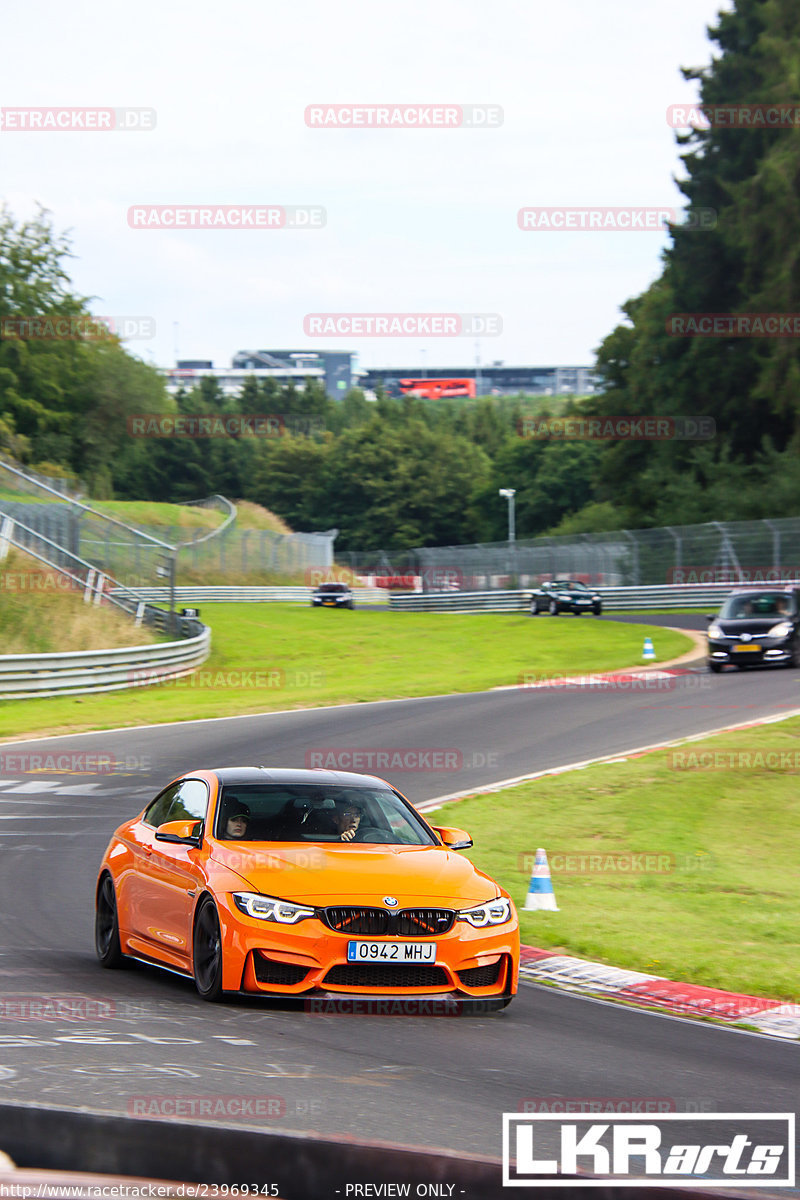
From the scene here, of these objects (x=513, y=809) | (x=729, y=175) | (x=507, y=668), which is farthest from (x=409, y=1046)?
(x=729, y=175)

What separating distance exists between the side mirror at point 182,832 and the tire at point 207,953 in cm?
51

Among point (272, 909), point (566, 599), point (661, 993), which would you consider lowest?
point (661, 993)

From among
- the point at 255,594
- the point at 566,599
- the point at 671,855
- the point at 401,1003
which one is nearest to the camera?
the point at 401,1003

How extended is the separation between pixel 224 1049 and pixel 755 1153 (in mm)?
2400

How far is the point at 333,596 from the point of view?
6531 cm

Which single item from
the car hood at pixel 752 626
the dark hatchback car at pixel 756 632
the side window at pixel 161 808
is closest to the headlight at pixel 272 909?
the side window at pixel 161 808

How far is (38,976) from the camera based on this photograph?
27.1 ft

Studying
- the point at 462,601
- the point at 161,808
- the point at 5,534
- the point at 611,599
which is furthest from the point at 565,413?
the point at 161,808

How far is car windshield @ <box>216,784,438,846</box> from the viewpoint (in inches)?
332

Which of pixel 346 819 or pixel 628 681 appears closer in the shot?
pixel 346 819

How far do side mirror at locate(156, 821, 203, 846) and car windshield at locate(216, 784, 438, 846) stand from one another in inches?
5.2

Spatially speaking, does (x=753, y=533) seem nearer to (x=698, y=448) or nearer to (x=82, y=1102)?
(x=698, y=448)

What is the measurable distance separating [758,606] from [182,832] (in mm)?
23532

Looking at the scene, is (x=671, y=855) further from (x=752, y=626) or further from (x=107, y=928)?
(x=752, y=626)
